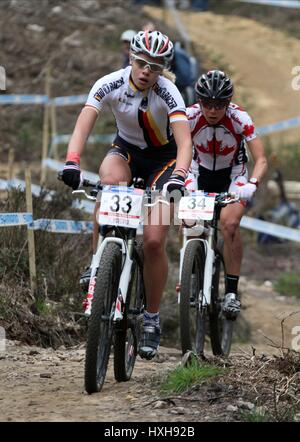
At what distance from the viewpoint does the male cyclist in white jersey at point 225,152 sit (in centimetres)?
737

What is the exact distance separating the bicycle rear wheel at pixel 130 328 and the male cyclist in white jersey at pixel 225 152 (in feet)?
4.22

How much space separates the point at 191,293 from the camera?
707 cm

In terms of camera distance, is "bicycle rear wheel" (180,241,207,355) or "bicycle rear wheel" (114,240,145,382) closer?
"bicycle rear wheel" (114,240,145,382)

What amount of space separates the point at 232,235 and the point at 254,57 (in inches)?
636

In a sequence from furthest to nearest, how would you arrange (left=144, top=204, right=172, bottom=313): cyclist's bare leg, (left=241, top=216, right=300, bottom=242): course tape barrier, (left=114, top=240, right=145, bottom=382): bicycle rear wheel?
(left=241, top=216, right=300, bottom=242): course tape barrier, (left=144, top=204, right=172, bottom=313): cyclist's bare leg, (left=114, top=240, right=145, bottom=382): bicycle rear wheel

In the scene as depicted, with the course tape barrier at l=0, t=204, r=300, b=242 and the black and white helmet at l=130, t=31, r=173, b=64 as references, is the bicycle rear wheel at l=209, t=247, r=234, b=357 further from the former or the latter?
the black and white helmet at l=130, t=31, r=173, b=64

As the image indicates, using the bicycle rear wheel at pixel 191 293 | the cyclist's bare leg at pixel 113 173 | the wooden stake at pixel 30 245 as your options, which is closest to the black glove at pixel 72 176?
the cyclist's bare leg at pixel 113 173

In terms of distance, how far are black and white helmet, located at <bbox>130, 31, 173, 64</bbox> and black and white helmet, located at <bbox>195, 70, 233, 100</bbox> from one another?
0.89m

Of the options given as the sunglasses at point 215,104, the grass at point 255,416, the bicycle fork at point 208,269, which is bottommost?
the grass at point 255,416

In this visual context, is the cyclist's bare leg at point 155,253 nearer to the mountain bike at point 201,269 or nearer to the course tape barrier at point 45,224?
the mountain bike at point 201,269

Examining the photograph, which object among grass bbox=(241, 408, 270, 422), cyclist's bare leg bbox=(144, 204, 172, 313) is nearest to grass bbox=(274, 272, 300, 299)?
cyclist's bare leg bbox=(144, 204, 172, 313)

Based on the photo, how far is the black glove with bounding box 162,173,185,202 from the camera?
591 centimetres

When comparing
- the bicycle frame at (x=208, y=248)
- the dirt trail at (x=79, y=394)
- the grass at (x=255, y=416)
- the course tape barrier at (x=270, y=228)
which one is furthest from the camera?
the course tape barrier at (x=270, y=228)
